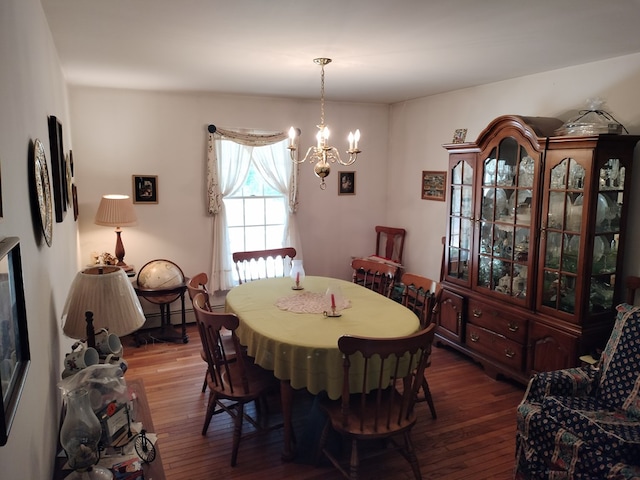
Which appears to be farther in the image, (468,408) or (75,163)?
(75,163)

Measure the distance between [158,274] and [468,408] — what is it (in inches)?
119

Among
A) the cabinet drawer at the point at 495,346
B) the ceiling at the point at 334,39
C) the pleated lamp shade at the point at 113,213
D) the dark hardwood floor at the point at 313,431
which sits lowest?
the dark hardwood floor at the point at 313,431

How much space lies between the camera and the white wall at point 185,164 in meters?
4.50

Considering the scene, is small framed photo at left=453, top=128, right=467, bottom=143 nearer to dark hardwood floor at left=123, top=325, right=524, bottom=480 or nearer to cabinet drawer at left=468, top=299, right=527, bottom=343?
cabinet drawer at left=468, top=299, right=527, bottom=343

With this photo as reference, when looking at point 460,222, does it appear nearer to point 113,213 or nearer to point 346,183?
point 346,183

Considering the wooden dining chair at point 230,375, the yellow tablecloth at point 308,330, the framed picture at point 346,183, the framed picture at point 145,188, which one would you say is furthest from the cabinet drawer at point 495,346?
the framed picture at point 145,188

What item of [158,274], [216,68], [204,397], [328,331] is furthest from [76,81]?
[328,331]

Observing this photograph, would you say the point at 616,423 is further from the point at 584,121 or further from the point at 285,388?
the point at 584,121

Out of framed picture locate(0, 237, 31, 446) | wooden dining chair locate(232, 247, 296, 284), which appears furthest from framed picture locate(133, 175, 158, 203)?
framed picture locate(0, 237, 31, 446)

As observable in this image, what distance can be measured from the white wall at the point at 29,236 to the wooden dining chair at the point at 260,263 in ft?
6.99

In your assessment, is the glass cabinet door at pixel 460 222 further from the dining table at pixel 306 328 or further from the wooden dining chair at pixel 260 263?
the wooden dining chair at pixel 260 263

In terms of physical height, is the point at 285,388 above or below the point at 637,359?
below

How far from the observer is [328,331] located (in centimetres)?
262

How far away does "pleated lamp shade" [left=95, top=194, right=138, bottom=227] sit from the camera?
4.18 metres
